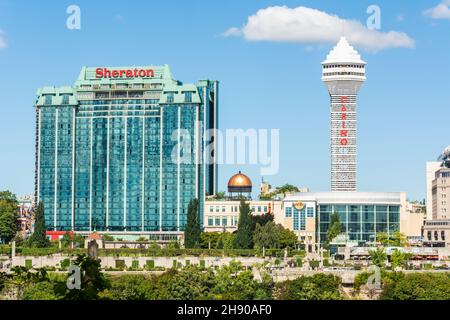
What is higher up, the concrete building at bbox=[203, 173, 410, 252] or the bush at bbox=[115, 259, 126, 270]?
→ the concrete building at bbox=[203, 173, 410, 252]

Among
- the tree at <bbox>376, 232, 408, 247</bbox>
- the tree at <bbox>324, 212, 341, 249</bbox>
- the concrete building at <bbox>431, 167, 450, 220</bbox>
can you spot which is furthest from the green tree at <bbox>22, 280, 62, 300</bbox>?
the concrete building at <bbox>431, 167, 450, 220</bbox>

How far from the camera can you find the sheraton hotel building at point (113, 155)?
185625mm

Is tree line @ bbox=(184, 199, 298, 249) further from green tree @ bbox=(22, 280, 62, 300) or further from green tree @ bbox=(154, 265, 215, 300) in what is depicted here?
green tree @ bbox=(22, 280, 62, 300)

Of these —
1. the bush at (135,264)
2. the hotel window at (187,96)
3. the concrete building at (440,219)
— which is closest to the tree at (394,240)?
the concrete building at (440,219)

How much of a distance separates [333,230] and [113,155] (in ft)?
142

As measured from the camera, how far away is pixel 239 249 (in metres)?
153

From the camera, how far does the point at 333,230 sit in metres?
171

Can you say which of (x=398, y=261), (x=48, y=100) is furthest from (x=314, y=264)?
(x=48, y=100)

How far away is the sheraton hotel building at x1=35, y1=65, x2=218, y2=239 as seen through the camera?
185625mm

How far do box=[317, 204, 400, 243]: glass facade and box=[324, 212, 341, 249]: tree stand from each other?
373 cm

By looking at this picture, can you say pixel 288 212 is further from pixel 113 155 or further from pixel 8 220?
pixel 8 220

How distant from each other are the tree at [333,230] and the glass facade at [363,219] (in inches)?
147
